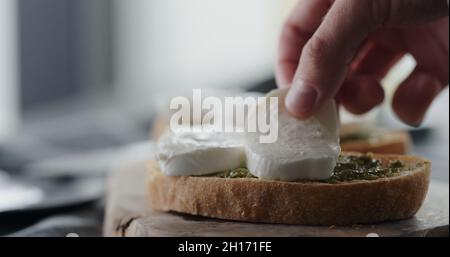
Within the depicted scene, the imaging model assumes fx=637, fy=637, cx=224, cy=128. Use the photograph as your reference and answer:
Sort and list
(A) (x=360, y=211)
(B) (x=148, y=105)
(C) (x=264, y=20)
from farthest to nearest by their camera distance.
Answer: (C) (x=264, y=20) → (B) (x=148, y=105) → (A) (x=360, y=211)

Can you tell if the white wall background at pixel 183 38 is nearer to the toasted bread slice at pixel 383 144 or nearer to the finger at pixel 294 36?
the toasted bread slice at pixel 383 144

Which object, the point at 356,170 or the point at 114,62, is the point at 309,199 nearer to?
the point at 356,170

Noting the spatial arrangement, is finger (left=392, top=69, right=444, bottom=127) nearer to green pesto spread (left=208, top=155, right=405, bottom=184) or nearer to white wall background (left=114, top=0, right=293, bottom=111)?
green pesto spread (left=208, top=155, right=405, bottom=184)

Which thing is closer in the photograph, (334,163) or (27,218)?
(334,163)

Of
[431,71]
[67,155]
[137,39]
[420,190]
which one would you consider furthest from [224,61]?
[420,190]

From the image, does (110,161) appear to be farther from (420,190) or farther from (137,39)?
(137,39)

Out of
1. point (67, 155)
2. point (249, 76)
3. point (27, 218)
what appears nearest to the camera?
point (27, 218)
